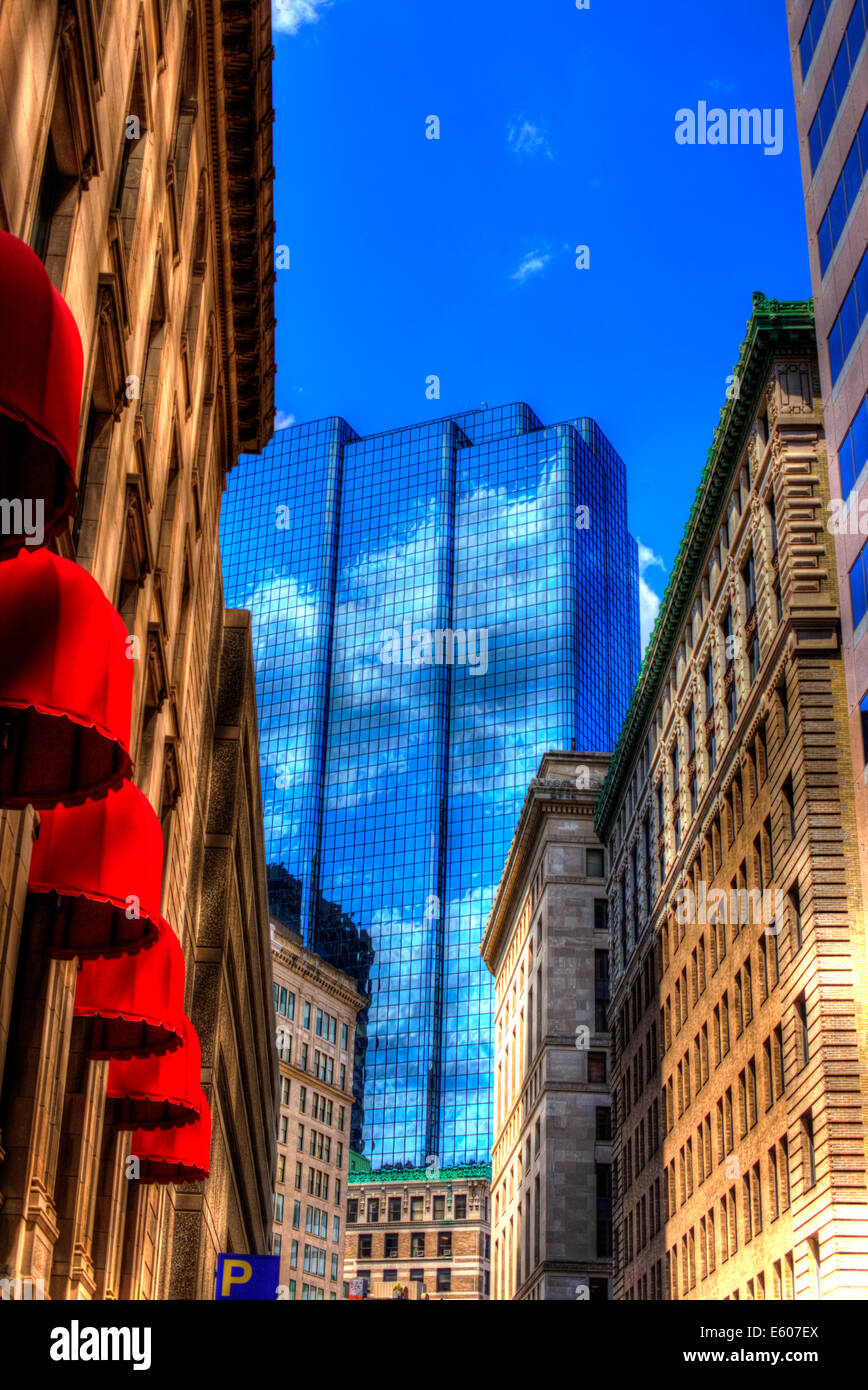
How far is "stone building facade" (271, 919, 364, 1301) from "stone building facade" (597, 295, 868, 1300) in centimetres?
4709

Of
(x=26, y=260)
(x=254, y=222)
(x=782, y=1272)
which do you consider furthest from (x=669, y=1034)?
(x=26, y=260)

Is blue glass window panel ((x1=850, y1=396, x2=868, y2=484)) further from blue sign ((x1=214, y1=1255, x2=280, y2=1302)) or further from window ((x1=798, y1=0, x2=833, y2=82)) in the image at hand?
blue sign ((x1=214, y1=1255, x2=280, y2=1302))

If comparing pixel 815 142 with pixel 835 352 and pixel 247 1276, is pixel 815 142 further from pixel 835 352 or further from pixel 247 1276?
pixel 247 1276

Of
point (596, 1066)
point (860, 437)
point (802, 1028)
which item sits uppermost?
point (860, 437)

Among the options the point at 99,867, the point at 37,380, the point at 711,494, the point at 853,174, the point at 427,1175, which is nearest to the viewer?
the point at 37,380

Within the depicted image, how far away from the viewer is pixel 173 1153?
911 inches

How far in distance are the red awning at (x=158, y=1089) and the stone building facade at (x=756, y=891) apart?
28891mm

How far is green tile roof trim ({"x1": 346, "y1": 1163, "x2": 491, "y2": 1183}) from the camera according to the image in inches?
6875

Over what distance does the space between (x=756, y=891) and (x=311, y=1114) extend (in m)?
80.2

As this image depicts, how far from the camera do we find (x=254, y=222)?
106 ft

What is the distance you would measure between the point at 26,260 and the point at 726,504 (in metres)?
56.5

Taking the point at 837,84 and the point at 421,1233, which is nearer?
the point at 837,84

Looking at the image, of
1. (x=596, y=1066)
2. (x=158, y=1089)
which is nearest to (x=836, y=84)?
(x=158, y=1089)
